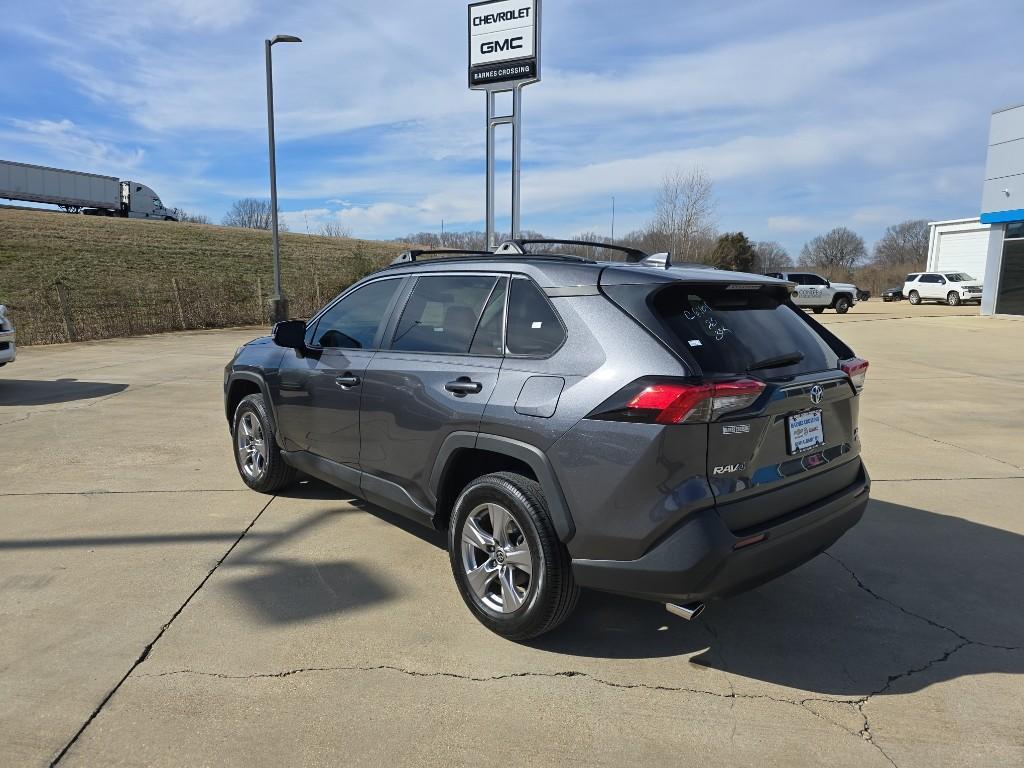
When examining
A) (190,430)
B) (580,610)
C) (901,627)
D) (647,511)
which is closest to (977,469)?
(901,627)

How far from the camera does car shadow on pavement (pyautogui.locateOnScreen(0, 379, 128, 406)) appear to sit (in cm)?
868

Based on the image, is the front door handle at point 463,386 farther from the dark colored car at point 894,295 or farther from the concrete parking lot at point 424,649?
the dark colored car at point 894,295

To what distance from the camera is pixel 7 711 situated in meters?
2.55

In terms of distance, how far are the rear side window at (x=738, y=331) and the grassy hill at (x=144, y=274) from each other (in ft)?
56.7

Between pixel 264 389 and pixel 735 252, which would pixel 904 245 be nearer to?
pixel 735 252

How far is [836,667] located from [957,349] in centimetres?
1624

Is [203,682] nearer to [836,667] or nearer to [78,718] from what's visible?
[78,718]

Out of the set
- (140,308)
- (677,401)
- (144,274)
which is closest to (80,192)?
(144,274)

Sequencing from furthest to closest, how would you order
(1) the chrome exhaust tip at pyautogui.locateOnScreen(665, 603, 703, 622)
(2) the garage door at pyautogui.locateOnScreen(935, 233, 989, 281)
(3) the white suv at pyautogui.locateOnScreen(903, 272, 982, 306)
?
(2) the garage door at pyautogui.locateOnScreen(935, 233, 989, 281) < (3) the white suv at pyautogui.locateOnScreen(903, 272, 982, 306) < (1) the chrome exhaust tip at pyautogui.locateOnScreen(665, 603, 703, 622)

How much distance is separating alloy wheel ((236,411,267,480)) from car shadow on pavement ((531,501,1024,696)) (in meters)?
2.79

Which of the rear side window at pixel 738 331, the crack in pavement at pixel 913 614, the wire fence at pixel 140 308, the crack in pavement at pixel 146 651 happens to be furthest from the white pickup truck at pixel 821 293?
the crack in pavement at pixel 146 651

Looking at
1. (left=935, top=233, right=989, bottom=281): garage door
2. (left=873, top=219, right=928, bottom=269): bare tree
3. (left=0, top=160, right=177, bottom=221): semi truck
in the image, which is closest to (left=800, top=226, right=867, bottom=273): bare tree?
(left=873, top=219, right=928, bottom=269): bare tree

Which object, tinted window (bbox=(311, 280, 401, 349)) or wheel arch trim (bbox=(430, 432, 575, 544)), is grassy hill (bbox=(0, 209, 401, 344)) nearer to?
tinted window (bbox=(311, 280, 401, 349))

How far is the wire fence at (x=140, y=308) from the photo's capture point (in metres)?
15.9
